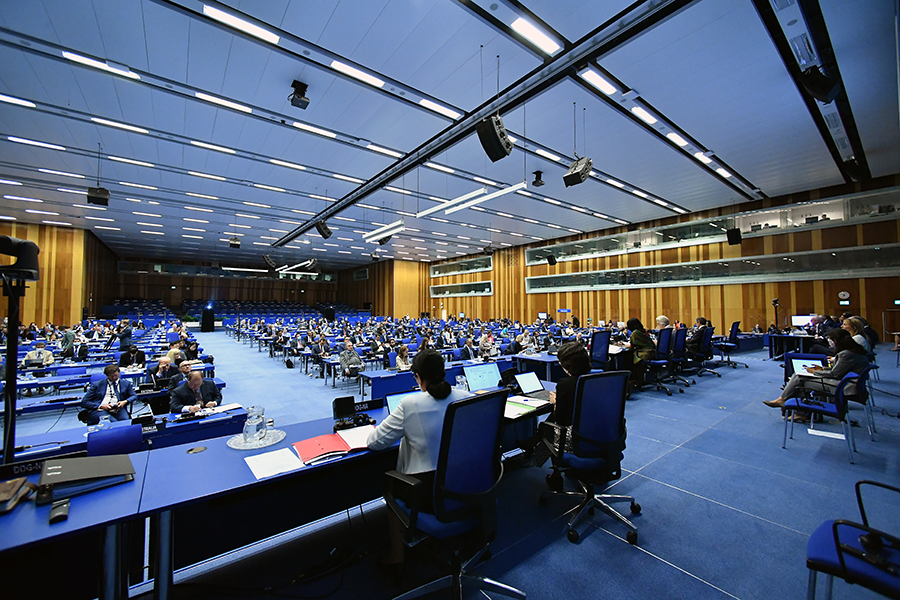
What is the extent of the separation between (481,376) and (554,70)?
4788 millimetres

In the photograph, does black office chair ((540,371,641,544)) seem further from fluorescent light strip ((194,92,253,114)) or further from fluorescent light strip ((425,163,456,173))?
fluorescent light strip ((425,163,456,173))

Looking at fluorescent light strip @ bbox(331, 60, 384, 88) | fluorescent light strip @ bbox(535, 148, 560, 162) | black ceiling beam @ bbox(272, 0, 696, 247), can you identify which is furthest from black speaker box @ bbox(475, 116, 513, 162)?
fluorescent light strip @ bbox(535, 148, 560, 162)

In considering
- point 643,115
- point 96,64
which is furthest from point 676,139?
point 96,64

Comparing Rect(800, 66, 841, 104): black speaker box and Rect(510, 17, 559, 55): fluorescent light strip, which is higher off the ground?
Rect(510, 17, 559, 55): fluorescent light strip

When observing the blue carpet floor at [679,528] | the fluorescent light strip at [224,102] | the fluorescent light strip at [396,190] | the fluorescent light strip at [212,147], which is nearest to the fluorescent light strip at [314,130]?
the fluorescent light strip at [224,102]

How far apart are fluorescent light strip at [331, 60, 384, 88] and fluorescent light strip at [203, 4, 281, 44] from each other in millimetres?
835

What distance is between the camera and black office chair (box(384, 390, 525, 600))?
1824mm

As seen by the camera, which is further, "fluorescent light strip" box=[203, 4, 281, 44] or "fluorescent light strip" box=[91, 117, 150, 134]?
"fluorescent light strip" box=[91, 117, 150, 134]

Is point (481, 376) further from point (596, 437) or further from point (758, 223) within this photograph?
point (758, 223)

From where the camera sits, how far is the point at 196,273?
1266 inches

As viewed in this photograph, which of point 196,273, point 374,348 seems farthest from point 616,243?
point 196,273

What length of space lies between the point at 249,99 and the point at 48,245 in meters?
18.8

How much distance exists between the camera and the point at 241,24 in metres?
4.50

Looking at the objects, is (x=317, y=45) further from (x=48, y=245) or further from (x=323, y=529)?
(x=48, y=245)
